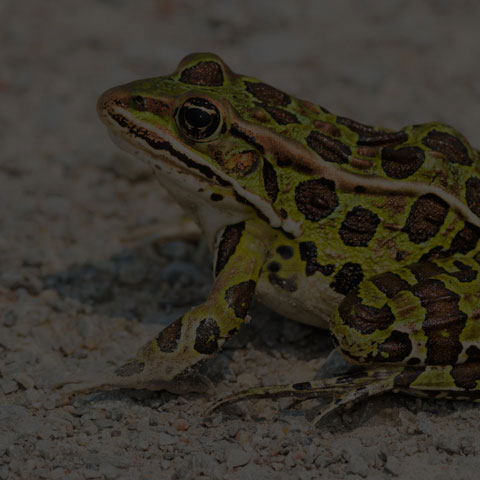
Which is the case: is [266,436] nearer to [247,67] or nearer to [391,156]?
[391,156]

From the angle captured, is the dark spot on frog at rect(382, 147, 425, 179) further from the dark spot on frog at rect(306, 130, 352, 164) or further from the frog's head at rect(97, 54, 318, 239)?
the frog's head at rect(97, 54, 318, 239)

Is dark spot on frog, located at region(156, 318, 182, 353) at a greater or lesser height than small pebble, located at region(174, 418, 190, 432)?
greater

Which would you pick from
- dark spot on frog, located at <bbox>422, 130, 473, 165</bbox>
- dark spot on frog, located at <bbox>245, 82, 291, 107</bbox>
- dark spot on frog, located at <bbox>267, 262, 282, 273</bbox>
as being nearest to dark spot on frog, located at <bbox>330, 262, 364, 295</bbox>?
dark spot on frog, located at <bbox>267, 262, 282, 273</bbox>

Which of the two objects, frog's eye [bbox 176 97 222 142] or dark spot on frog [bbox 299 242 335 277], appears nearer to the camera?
frog's eye [bbox 176 97 222 142]

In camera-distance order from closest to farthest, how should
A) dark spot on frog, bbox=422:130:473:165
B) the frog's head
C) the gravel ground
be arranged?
the gravel ground
the frog's head
dark spot on frog, bbox=422:130:473:165

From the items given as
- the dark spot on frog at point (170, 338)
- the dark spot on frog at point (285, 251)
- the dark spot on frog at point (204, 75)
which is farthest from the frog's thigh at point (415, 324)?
the dark spot on frog at point (204, 75)

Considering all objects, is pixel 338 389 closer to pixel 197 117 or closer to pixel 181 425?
pixel 181 425

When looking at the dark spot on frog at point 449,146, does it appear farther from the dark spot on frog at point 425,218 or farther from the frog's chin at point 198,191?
the frog's chin at point 198,191

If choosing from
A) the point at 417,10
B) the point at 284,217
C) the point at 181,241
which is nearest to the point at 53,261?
the point at 181,241
